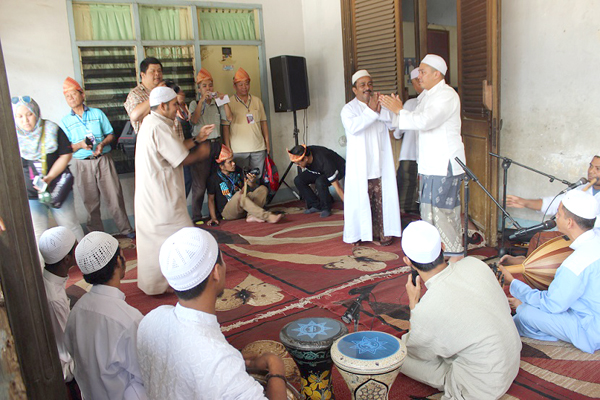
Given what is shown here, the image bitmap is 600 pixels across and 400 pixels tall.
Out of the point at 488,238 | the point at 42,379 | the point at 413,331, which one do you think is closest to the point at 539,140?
the point at 488,238

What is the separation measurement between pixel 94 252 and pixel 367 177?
2784 millimetres

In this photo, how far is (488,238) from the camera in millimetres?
4320

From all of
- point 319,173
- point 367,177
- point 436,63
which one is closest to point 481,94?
→ point 436,63

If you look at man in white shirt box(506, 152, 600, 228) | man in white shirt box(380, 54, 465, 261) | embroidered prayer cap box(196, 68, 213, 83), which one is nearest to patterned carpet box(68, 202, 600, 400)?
man in white shirt box(380, 54, 465, 261)

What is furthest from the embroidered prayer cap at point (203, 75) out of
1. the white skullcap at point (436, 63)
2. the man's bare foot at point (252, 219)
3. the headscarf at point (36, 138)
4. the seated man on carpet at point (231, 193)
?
the white skullcap at point (436, 63)

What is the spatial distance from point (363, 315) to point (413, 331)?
0.97m

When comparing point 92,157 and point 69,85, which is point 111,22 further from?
point 92,157

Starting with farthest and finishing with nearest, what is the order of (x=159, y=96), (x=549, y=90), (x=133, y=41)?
1. (x=133, y=41)
2. (x=549, y=90)
3. (x=159, y=96)

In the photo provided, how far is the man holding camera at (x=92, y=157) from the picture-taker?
511cm

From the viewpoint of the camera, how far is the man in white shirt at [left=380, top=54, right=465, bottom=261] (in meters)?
3.71

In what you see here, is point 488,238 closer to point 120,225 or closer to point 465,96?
point 465,96

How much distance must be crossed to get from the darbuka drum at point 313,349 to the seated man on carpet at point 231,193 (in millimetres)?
3621

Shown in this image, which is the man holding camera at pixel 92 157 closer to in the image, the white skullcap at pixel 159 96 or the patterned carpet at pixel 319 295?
the patterned carpet at pixel 319 295

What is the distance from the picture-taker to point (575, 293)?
244 cm
